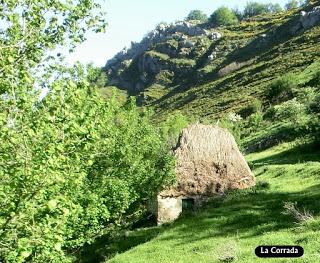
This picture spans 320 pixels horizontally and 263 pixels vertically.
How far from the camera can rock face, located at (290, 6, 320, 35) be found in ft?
516

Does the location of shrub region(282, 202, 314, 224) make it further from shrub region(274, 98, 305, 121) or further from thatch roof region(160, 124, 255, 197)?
shrub region(274, 98, 305, 121)

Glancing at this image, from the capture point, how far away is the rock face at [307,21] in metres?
157

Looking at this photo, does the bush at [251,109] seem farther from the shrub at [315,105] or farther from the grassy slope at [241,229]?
the grassy slope at [241,229]

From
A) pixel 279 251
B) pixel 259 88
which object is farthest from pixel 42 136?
pixel 259 88

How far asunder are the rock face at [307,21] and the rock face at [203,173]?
137279 millimetres

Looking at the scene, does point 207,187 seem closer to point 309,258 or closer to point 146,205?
point 146,205

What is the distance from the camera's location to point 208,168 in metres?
34.7

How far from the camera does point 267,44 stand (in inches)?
6762

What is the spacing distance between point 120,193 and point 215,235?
6605mm

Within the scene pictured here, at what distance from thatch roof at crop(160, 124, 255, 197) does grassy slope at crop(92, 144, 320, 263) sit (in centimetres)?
155

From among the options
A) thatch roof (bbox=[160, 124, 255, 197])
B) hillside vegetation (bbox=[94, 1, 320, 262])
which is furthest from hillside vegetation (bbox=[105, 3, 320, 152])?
thatch roof (bbox=[160, 124, 255, 197])

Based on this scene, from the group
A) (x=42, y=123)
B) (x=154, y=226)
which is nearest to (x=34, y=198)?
(x=42, y=123)

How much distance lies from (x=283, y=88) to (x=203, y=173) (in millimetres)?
71139

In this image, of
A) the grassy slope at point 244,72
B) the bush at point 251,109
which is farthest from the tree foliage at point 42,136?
the grassy slope at point 244,72
